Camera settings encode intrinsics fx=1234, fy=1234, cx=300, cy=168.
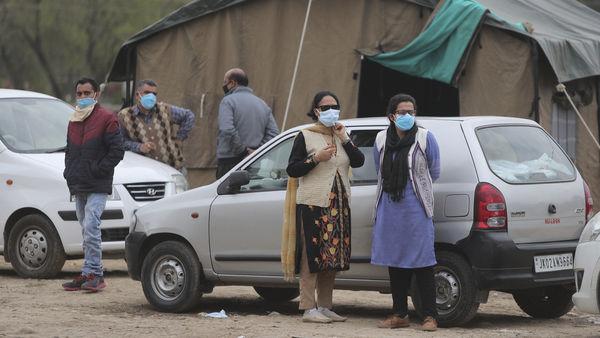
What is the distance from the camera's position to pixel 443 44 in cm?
1405

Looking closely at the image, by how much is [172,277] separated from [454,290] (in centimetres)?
247

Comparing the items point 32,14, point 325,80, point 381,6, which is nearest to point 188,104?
point 325,80

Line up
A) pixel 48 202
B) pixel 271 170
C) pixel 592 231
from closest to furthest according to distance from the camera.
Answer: pixel 592 231 < pixel 271 170 < pixel 48 202

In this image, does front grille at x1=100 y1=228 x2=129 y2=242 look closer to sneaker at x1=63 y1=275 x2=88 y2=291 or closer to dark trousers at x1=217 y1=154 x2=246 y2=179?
sneaker at x1=63 y1=275 x2=88 y2=291

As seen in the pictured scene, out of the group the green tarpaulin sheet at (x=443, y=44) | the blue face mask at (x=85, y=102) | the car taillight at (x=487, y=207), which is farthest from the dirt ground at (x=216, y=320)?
the green tarpaulin sheet at (x=443, y=44)

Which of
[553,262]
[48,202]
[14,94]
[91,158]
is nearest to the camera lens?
[553,262]

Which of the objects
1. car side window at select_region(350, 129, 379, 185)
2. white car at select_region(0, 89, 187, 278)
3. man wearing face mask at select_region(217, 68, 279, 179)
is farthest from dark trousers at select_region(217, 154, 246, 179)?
car side window at select_region(350, 129, 379, 185)

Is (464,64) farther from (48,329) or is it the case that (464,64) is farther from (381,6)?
(48,329)

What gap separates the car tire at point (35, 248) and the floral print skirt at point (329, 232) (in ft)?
12.7

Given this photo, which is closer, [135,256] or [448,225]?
[448,225]

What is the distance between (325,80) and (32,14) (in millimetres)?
34347

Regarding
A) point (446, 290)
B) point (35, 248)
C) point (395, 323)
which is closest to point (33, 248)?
point (35, 248)

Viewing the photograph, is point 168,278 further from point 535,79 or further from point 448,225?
point 535,79

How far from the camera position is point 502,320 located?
9938 mm
